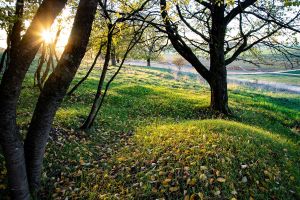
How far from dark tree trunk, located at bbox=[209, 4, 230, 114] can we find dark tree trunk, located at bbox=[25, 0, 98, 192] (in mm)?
9467

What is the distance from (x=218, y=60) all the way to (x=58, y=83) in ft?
32.3

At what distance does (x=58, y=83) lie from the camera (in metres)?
5.09

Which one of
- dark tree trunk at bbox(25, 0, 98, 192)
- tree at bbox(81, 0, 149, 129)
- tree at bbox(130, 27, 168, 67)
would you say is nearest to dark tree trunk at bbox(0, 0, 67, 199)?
dark tree trunk at bbox(25, 0, 98, 192)

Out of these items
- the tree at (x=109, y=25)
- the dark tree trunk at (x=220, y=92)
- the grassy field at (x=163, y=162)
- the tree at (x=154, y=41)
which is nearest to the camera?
the grassy field at (x=163, y=162)

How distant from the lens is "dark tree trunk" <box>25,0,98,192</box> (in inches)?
192

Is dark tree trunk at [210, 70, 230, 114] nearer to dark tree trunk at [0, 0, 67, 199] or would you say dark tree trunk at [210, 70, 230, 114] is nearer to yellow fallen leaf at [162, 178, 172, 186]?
yellow fallen leaf at [162, 178, 172, 186]

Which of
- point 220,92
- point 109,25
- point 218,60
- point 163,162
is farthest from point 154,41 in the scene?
point 163,162

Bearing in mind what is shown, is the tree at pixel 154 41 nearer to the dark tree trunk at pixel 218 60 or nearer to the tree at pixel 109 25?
the tree at pixel 109 25

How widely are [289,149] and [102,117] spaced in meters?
7.52

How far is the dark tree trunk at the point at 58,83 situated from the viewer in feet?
16.0

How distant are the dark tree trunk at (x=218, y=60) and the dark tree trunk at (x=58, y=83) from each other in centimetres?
947

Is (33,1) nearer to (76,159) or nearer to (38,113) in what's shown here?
(76,159)

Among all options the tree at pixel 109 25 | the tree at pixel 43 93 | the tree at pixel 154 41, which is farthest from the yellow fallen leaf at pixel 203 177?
the tree at pixel 154 41

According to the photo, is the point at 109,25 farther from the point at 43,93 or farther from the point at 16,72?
the point at 16,72
